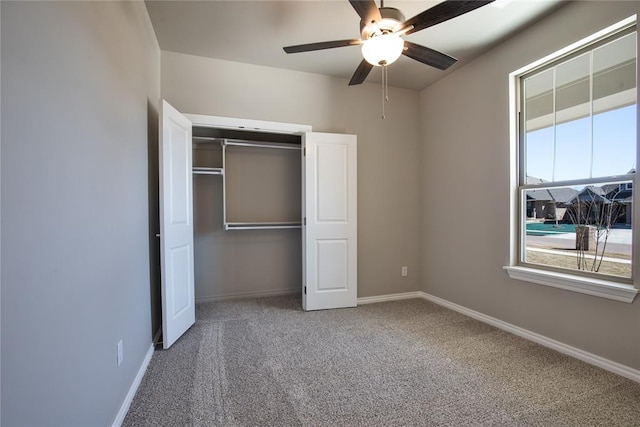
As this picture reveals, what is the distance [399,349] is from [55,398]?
2161 mm

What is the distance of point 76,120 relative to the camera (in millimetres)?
1184

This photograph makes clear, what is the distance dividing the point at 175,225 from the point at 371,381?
79.2 inches

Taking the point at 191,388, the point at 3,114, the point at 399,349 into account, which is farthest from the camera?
the point at 399,349

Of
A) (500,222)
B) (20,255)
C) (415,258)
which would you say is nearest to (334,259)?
(415,258)

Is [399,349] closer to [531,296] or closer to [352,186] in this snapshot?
[531,296]

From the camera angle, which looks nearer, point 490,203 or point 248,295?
point 490,203

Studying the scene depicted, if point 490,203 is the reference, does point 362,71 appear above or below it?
above

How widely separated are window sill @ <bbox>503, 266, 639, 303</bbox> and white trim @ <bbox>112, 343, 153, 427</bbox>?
3.15 m

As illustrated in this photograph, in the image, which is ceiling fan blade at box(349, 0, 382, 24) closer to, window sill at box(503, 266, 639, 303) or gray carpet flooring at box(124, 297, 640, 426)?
gray carpet flooring at box(124, 297, 640, 426)

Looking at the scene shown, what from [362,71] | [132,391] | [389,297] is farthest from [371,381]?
[362,71]

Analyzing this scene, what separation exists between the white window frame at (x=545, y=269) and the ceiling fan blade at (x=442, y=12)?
1.39m

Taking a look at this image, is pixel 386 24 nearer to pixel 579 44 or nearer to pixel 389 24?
pixel 389 24

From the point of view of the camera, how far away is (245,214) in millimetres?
3719

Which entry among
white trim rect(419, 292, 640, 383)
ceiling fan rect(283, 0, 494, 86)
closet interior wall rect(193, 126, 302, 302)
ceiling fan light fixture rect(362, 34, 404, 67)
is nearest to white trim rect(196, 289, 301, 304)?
closet interior wall rect(193, 126, 302, 302)
